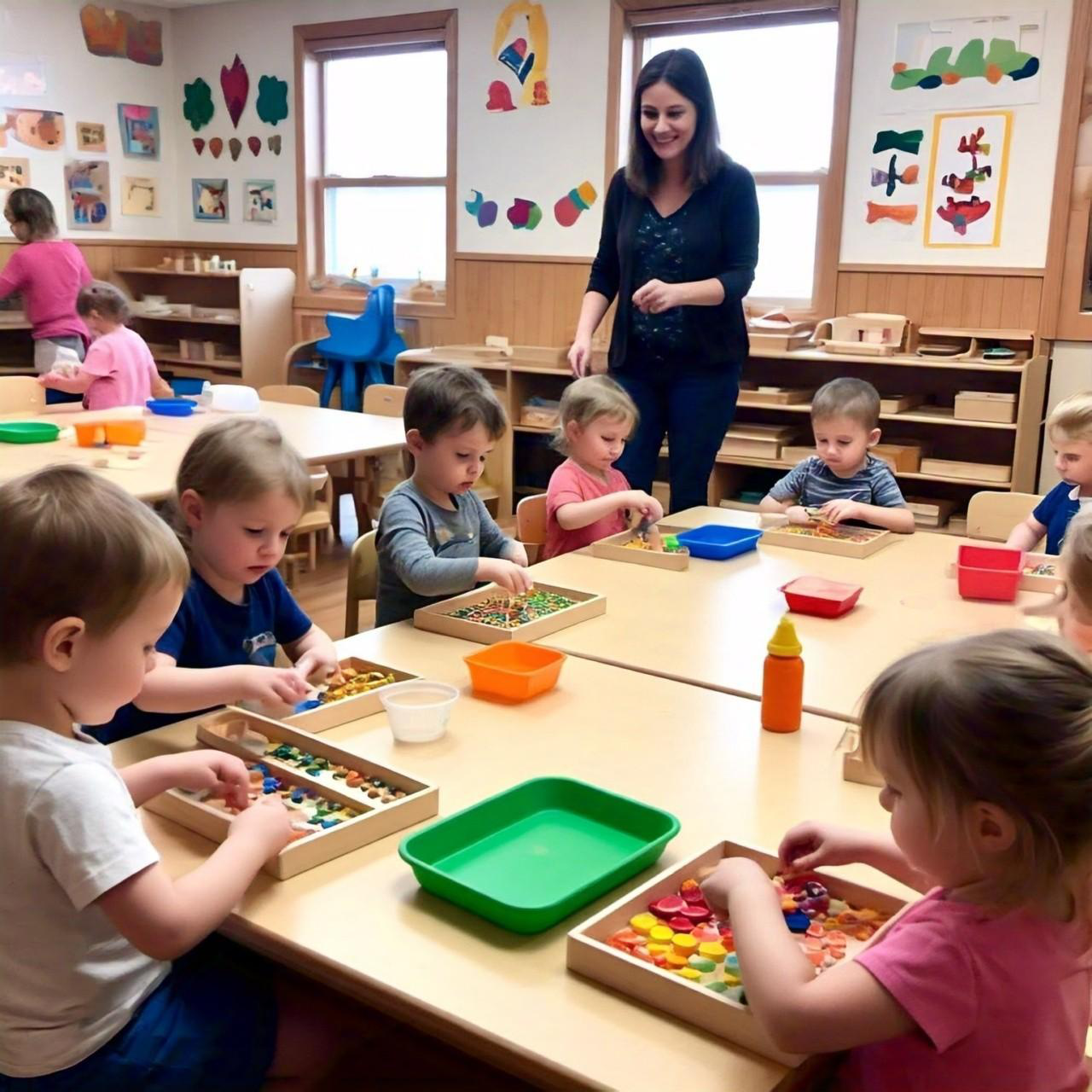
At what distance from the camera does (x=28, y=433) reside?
3.39m

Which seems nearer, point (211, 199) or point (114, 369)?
point (114, 369)

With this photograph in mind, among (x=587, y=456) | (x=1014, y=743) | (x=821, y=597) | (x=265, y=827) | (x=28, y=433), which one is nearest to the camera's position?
(x=1014, y=743)

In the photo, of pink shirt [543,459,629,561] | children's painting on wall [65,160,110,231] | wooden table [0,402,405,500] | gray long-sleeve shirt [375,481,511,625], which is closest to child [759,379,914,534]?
pink shirt [543,459,629,561]

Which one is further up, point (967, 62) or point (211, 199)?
point (967, 62)

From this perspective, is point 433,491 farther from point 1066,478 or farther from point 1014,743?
point 1014,743

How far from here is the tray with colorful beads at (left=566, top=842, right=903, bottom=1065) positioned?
91cm

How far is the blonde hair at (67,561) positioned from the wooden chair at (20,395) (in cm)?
327

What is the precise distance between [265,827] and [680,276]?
2310 mm

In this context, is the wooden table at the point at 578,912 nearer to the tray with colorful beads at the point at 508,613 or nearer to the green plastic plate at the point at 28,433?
the tray with colorful beads at the point at 508,613

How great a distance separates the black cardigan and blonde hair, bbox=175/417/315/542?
5.31 feet

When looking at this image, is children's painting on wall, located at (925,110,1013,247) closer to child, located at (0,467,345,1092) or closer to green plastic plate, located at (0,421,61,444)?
green plastic plate, located at (0,421,61,444)

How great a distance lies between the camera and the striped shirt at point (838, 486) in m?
2.96

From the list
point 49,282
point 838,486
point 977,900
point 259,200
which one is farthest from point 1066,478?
point 259,200

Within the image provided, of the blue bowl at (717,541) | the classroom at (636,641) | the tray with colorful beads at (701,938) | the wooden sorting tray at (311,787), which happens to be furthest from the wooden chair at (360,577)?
the tray with colorful beads at (701,938)
